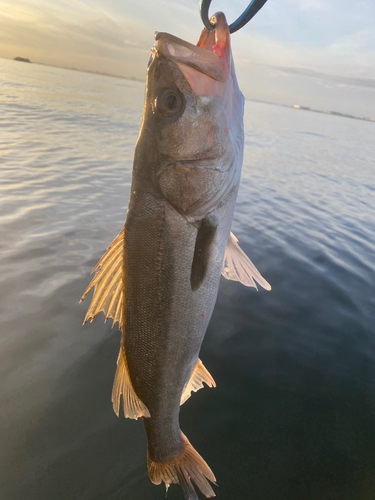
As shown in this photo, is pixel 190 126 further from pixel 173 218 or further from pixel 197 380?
pixel 197 380

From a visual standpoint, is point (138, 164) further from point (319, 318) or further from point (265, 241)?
point (265, 241)

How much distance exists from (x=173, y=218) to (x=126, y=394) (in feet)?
4.65

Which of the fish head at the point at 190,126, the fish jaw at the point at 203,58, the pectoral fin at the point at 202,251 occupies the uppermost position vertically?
the fish jaw at the point at 203,58

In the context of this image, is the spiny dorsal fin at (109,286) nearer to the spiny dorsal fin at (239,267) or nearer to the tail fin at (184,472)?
the spiny dorsal fin at (239,267)

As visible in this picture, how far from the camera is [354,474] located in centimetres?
324

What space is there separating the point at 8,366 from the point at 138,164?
3.28 meters

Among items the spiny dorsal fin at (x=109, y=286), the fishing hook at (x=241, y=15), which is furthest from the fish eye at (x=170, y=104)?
the spiny dorsal fin at (x=109, y=286)

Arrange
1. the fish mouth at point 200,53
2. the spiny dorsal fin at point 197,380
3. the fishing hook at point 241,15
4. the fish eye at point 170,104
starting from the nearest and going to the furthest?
the fishing hook at point 241,15
the fish mouth at point 200,53
the fish eye at point 170,104
the spiny dorsal fin at point 197,380

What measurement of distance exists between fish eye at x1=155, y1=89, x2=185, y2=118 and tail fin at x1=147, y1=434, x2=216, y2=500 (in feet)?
8.77

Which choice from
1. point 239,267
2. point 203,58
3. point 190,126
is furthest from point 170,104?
point 239,267

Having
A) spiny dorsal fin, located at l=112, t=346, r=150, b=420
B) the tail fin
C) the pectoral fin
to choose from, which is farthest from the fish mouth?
the tail fin

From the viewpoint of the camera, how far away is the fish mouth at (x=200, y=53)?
201 cm

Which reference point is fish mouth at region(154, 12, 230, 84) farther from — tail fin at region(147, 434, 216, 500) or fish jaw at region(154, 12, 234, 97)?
tail fin at region(147, 434, 216, 500)

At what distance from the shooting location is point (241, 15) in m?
1.86
